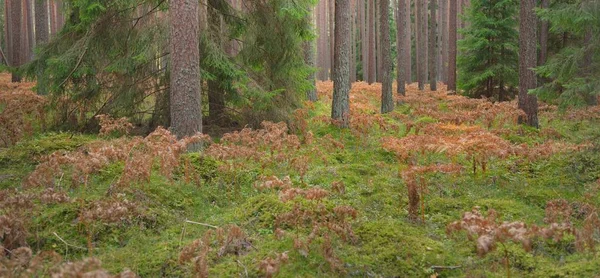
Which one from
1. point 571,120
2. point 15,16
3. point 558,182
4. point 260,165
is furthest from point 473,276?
point 15,16

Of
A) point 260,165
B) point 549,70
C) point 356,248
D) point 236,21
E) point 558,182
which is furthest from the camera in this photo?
point 236,21

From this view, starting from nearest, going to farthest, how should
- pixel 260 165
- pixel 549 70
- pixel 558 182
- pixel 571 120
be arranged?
pixel 558 182 < pixel 260 165 < pixel 549 70 < pixel 571 120

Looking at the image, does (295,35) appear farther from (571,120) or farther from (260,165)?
(571,120)

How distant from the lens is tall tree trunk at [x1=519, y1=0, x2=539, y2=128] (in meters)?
12.2

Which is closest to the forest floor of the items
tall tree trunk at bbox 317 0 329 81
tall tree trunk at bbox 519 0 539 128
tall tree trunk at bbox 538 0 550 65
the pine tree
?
tall tree trunk at bbox 519 0 539 128

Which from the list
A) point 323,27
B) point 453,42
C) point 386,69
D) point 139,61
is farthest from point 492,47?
point 323,27

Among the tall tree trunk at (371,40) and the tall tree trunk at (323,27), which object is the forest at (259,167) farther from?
the tall tree trunk at (323,27)

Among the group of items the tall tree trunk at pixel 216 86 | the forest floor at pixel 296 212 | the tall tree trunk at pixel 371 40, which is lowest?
the forest floor at pixel 296 212

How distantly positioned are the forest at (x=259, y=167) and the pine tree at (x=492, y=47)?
5.15 meters

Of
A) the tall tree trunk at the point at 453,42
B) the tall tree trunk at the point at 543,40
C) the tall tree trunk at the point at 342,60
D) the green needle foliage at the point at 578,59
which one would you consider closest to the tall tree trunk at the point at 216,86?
the tall tree trunk at the point at 342,60

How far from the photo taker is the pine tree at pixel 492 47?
19000 mm

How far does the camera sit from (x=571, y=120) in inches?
549

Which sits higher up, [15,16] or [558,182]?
[15,16]

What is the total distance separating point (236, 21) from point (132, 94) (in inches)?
121
